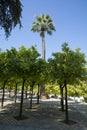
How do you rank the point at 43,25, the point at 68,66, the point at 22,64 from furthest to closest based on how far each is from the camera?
the point at 43,25
the point at 22,64
the point at 68,66

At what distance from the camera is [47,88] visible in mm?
41688

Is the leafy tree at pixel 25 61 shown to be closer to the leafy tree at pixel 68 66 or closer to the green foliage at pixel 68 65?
the green foliage at pixel 68 65

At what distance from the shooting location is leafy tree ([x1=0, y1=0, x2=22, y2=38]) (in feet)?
35.9

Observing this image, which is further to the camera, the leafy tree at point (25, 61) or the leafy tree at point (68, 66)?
the leafy tree at point (25, 61)

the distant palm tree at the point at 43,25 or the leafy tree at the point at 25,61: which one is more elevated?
the distant palm tree at the point at 43,25

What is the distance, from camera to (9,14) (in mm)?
11133

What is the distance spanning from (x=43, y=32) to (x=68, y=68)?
28.7 m

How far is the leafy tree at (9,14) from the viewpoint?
35.9 ft

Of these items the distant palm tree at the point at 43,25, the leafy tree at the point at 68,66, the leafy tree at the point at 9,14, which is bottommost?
the leafy tree at the point at 68,66

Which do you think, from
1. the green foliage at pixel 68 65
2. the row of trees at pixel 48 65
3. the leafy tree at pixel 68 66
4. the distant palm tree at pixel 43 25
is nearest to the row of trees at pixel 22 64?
the row of trees at pixel 48 65

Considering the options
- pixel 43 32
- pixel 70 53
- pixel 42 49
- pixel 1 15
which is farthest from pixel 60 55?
pixel 43 32

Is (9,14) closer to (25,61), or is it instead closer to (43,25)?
(25,61)

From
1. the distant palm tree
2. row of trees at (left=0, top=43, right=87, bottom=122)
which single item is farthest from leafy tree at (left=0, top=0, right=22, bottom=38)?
the distant palm tree

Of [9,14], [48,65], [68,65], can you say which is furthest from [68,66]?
[9,14]
